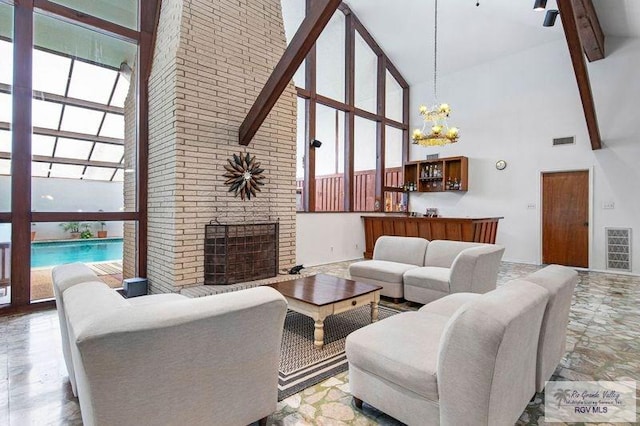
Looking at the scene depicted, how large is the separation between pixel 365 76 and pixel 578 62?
4.36 metres

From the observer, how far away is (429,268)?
13.6 ft

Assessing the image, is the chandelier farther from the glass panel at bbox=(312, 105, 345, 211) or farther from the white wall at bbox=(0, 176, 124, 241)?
the white wall at bbox=(0, 176, 124, 241)

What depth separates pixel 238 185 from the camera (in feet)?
14.2

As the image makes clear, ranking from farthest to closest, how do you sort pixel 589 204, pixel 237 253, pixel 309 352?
pixel 589 204 < pixel 237 253 < pixel 309 352

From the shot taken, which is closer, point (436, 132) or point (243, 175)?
point (243, 175)

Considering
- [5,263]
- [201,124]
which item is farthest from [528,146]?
[5,263]

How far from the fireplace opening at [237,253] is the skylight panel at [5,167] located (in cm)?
220

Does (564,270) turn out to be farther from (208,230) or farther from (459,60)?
(459,60)

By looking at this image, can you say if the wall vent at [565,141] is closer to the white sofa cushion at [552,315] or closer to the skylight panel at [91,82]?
the white sofa cushion at [552,315]

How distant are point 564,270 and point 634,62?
6017 millimetres

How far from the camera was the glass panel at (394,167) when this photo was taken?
8680 millimetres

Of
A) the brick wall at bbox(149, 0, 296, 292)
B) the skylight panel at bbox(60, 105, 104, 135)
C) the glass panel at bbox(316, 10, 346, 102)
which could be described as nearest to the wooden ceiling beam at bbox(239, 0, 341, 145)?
the brick wall at bbox(149, 0, 296, 292)

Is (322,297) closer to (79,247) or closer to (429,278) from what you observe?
(429,278)

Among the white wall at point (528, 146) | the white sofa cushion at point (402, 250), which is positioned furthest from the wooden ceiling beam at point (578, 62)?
the white sofa cushion at point (402, 250)
